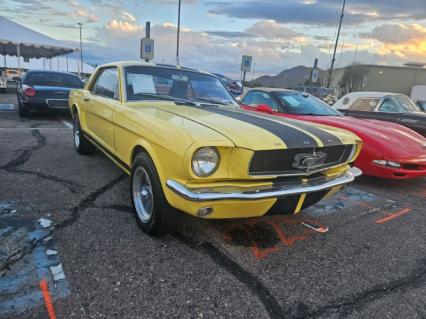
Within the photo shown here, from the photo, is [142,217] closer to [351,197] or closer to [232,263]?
[232,263]

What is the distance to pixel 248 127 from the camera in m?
2.66

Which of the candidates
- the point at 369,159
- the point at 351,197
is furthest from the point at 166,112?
the point at 369,159

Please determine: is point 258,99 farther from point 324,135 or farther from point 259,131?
point 259,131

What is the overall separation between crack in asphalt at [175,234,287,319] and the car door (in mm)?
1611

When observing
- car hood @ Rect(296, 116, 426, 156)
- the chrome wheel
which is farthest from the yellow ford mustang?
car hood @ Rect(296, 116, 426, 156)

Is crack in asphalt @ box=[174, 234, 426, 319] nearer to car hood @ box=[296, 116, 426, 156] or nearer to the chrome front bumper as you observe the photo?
the chrome front bumper

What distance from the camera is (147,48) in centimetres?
1173

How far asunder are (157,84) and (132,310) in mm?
2538

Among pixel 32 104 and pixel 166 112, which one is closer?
pixel 166 112

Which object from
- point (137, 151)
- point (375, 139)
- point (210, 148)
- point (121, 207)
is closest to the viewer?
point (210, 148)

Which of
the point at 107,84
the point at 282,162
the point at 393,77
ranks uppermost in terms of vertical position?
the point at 393,77

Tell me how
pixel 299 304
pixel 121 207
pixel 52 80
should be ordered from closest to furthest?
pixel 299 304, pixel 121 207, pixel 52 80

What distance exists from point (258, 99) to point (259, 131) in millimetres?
3634

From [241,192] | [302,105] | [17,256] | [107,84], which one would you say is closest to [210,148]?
[241,192]
